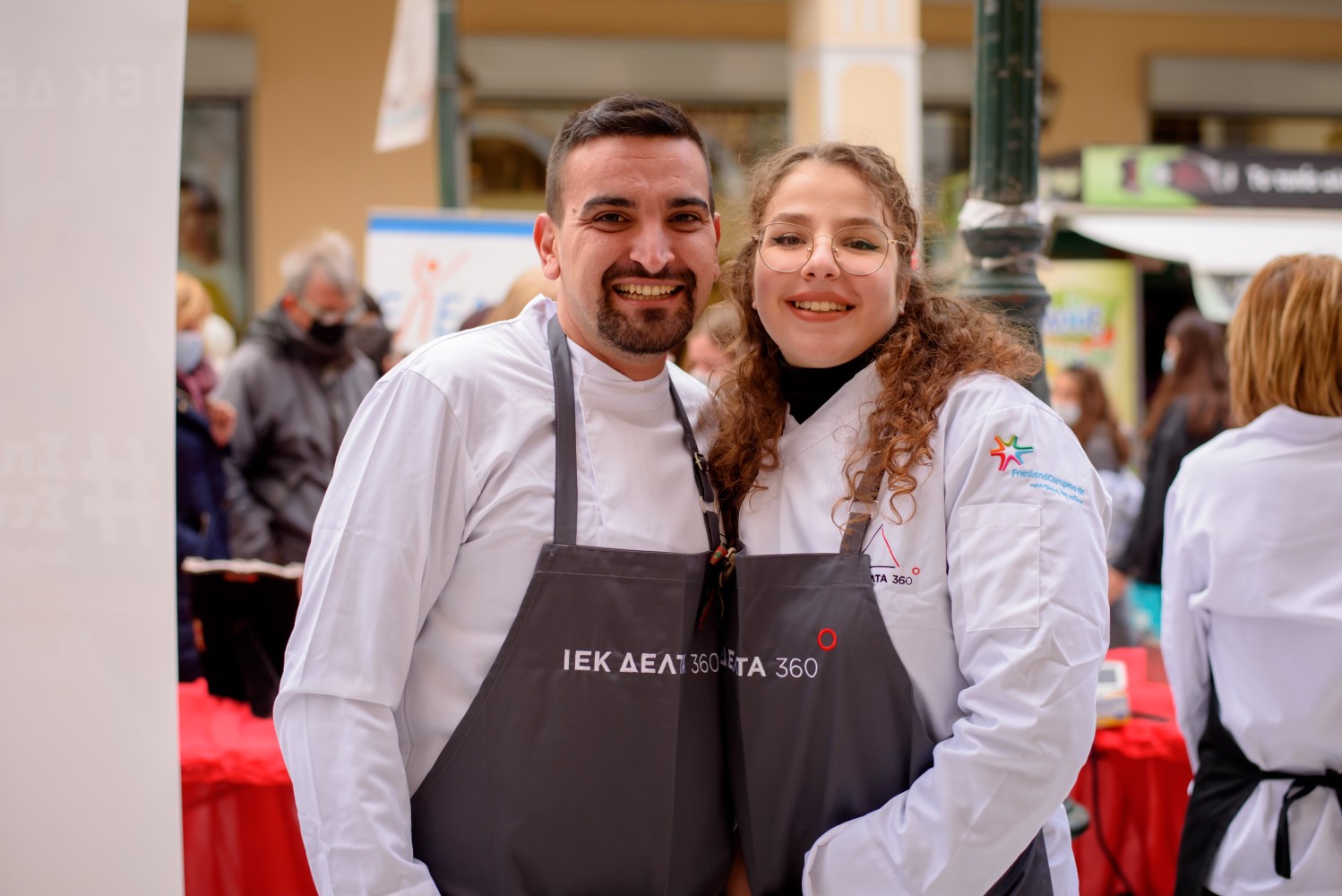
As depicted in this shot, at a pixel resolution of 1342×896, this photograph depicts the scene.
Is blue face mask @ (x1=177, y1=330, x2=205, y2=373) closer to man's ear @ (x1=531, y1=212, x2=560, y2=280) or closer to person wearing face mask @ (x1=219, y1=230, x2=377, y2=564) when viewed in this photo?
person wearing face mask @ (x1=219, y1=230, x2=377, y2=564)

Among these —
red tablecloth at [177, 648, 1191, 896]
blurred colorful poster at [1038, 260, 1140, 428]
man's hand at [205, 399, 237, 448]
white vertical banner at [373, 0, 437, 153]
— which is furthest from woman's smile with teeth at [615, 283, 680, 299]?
blurred colorful poster at [1038, 260, 1140, 428]

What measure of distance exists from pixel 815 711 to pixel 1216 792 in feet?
3.51

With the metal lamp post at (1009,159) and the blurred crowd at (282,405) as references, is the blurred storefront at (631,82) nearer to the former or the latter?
the blurred crowd at (282,405)

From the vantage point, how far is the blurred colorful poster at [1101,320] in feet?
24.0

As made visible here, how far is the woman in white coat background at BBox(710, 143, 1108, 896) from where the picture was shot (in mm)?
1586

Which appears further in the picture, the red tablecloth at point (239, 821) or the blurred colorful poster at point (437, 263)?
the blurred colorful poster at point (437, 263)

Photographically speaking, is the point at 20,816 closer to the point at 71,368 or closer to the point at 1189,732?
the point at 71,368

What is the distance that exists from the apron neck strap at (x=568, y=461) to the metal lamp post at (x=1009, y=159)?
3.20 ft

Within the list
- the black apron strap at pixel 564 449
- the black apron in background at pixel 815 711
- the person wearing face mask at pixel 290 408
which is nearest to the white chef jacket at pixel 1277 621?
the black apron in background at pixel 815 711

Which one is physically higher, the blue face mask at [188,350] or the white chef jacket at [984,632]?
the blue face mask at [188,350]

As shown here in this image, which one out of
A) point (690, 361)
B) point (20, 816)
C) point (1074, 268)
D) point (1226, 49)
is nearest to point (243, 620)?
point (20, 816)

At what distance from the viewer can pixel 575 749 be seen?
1.66 meters

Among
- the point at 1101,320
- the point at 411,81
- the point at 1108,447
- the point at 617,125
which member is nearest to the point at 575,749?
the point at 617,125

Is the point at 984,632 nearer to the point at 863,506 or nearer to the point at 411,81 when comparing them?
the point at 863,506
